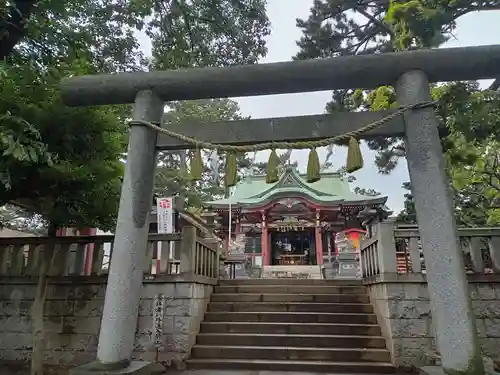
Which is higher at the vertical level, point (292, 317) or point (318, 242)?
point (318, 242)

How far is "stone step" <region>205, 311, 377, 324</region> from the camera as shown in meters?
6.16

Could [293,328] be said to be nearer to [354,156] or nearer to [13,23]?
[354,156]

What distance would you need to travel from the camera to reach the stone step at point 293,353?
17.5 feet

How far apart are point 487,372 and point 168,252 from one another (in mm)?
4448

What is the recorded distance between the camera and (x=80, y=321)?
5496 millimetres

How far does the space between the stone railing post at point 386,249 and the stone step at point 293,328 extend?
1.10 m

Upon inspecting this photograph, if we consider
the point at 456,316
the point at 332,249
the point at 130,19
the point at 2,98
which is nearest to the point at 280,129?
the point at 456,316

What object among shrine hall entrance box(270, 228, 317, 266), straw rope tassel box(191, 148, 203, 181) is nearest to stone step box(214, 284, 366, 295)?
straw rope tassel box(191, 148, 203, 181)

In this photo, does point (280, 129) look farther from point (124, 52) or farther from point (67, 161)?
point (124, 52)

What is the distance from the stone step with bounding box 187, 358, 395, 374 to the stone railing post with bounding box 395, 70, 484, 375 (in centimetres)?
268

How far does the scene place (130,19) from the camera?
7586 mm

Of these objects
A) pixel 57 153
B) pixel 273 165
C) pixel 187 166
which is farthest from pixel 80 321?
pixel 187 166

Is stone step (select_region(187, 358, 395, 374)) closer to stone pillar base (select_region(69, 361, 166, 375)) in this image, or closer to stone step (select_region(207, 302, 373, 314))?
stone step (select_region(207, 302, 373, 314))

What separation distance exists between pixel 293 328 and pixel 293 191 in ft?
35.4
